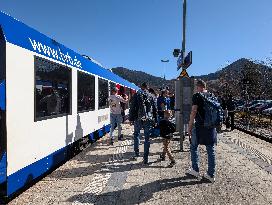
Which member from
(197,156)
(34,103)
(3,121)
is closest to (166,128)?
(197,156)

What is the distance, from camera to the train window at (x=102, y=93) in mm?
12854

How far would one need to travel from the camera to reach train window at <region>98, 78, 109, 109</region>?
506 inches

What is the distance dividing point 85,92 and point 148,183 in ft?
13.9

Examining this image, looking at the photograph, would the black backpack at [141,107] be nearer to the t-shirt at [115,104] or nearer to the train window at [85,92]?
the train window at [85,92]

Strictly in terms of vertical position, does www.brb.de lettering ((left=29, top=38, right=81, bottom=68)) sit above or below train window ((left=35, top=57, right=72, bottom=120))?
above

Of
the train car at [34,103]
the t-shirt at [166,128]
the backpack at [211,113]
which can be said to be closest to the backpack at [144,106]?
the t-shirt at [166,128]

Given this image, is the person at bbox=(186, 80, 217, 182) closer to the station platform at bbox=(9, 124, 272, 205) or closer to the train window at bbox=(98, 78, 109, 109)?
the station platform at bbox=(9, 124, 272, 205)

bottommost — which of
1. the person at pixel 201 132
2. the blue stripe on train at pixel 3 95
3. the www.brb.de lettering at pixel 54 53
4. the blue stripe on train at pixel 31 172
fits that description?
the blue stripe on train at pixel 31 172

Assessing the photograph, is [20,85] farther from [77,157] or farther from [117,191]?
[77,157]

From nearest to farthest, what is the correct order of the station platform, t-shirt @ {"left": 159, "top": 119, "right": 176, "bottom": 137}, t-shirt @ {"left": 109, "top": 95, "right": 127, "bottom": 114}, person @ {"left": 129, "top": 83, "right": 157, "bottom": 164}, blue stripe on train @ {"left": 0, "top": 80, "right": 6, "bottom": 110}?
1. blue stripe on train @ {"left": 0, "top": 80, "right": 6, "bottom": 110}
2. the station platform
3. t-shirt @ {"left": 159, "top": 119, "right": 176, "bottom": 137}
4. person @ {"left": 129, "top": 83, "right": 157, "bottom": 164}
5. t-shirt @ {"left": 109, "top": 95, "right": 127, "bottom": 114}

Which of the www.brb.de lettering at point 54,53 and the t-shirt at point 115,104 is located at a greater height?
the www.brb.de lettering at point 54,53

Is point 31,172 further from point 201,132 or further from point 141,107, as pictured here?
point 141,107

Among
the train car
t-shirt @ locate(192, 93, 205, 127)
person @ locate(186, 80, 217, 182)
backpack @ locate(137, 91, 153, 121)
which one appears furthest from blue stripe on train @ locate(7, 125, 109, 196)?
t-shirt @ locate(192, 93, 205, 127)

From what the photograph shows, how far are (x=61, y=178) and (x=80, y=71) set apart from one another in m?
3.45
